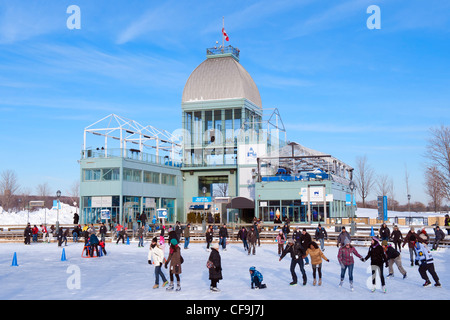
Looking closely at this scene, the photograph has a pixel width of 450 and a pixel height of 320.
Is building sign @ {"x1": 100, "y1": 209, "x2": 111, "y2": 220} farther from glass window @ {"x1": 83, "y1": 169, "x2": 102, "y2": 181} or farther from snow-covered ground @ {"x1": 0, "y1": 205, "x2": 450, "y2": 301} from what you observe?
snow-covered ground @ {"x1": 0, "y1": 205, "x2": 450, "y2": 301}

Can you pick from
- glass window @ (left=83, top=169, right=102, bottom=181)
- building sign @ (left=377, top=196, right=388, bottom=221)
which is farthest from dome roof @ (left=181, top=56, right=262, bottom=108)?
building sign @ (left=377, top=196, right=388, bottom=221)

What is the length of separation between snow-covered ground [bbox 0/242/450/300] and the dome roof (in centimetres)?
4326

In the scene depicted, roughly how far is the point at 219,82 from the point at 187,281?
5223 centimetres

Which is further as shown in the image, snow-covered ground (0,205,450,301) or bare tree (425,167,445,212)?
bare tree (425,167,445,212)

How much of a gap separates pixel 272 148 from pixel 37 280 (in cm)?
5043

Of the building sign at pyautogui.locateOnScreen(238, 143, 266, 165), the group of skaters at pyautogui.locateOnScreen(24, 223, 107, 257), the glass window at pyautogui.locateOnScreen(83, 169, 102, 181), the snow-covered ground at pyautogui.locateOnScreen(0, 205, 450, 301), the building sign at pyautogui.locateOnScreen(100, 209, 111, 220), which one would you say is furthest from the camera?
the building sign at pyautogui.locateOnScreen(238, 143, 266, 165)

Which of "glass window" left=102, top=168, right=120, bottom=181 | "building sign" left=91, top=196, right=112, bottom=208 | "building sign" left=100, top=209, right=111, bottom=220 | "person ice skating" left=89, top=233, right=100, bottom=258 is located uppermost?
"glass window" left=102, top=168, right=120, bottom=181

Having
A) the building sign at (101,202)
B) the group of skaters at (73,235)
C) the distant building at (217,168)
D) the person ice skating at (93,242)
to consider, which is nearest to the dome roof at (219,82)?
the distant building at (217,168)

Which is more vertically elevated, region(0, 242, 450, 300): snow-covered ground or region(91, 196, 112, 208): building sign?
region(91, 196, 112, 208): building sign

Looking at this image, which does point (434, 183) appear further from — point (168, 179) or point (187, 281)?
point (187, 281)

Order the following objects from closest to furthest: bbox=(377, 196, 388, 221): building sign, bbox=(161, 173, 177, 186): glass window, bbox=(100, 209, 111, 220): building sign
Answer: bbox=(377, 196, 388, 221): building sign
bbox=(100, 209, 111, 220): building sign
bbox=(161, 173, 177, 186): glass window

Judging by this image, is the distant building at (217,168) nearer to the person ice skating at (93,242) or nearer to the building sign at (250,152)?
the building sign at (250,152)

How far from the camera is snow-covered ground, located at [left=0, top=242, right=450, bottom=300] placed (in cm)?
1451
